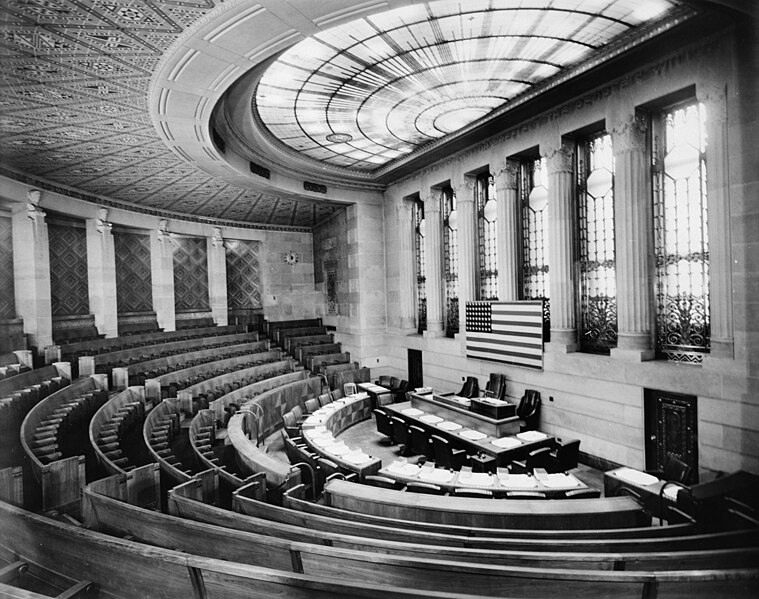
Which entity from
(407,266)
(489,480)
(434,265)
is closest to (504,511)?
(489,480)

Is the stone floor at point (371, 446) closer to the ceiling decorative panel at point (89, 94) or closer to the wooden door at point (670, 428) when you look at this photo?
the wooden door at point (670, 428)

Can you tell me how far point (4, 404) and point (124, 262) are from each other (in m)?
9.36

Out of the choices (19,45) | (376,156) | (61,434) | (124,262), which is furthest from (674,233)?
(124,262)

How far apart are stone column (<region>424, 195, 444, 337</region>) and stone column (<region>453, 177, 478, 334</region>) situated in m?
1.25

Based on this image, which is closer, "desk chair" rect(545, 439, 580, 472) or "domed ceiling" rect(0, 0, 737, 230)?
"domed ceiling" rect(0, 0, 737, 230)

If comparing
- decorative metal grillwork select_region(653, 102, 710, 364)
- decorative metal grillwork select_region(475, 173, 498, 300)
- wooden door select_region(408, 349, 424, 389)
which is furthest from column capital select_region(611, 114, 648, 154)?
wooden door select_region(408, 349, 424, 389)

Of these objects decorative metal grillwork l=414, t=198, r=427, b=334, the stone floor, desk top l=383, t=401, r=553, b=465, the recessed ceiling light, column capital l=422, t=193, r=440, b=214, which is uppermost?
the recessed ceiling light

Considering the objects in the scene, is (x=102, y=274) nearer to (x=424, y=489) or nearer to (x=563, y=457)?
Answer: (x=424, y=489)

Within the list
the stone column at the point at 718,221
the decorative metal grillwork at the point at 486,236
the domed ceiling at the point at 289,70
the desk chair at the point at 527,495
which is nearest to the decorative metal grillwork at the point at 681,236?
the stone column at the point at 718,221

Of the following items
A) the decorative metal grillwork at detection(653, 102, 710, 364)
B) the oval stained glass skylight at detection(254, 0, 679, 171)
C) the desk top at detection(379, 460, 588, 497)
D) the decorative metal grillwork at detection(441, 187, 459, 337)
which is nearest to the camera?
the desk top at detection(379, 460, 588, 497)

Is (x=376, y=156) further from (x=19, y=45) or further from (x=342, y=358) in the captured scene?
(x=19, y=45)

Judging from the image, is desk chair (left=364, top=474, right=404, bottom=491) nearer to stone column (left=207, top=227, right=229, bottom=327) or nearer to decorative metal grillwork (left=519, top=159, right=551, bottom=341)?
decorative metal grillwork (left=519, top=159, right=551, bottom=341)

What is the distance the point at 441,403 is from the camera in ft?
35.1

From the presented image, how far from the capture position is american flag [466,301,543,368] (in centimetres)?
1069
